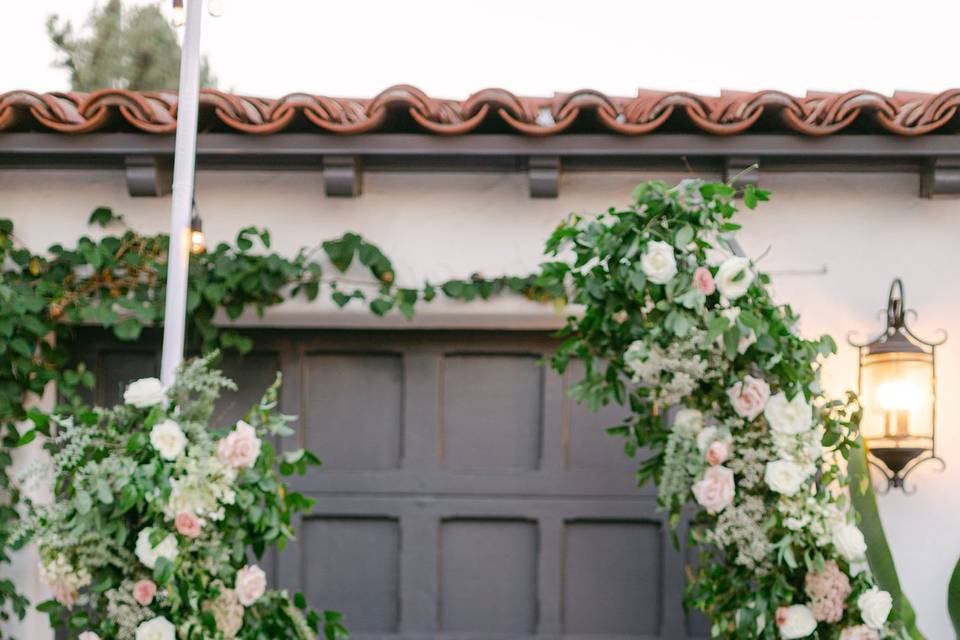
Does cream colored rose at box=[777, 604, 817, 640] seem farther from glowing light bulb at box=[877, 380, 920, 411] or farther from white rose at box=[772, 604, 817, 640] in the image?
glowing light bulb at box=[877, 380, 920, 411]

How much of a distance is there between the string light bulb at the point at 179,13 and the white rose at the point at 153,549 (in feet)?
4.87

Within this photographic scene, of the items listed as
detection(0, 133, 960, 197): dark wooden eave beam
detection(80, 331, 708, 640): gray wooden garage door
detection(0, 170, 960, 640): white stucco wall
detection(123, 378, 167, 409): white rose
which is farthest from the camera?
detection(80, 331, 708, 640): gray wooden garage door

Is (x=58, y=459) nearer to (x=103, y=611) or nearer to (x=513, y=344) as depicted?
(x=103, y=611)

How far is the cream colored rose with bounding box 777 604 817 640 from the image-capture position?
268cm

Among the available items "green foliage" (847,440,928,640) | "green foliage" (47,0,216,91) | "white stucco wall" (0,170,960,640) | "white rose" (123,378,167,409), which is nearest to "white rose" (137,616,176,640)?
"white rose" (123,378,167,409)

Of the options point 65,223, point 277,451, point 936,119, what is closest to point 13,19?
point 65,223

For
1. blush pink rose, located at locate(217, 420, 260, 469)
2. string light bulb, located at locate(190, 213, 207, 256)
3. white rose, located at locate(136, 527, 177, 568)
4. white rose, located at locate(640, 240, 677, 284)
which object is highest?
string light bulb, located at locate(190, 213, 207, 256)

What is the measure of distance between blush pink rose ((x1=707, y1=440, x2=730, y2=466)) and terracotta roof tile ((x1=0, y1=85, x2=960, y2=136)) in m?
1.24

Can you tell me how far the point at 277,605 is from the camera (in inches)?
114

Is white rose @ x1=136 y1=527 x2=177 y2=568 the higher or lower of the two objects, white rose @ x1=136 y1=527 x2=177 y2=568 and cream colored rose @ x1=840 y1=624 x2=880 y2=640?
the higher

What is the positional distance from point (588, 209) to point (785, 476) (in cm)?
146

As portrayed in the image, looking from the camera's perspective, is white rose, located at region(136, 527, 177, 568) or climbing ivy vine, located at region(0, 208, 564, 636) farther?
climbing ivy vine, located at region(0, 208, 564, 636)

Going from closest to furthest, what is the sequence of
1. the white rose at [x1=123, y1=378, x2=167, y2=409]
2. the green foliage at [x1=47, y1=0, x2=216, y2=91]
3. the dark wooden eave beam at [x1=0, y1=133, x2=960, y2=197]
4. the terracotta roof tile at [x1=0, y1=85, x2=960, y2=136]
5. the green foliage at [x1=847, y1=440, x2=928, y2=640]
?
the white rose at [x1=123, y1=378, x2=167, y2=409] < the green foliage at [x1=847, y1=440, x2=928, y2=640] < the terracotta roof tile at [x1=0, y1=85, x2=960, y2=136] < the dark wooden eave beam at [x1=0, y1=133, x2=960, y2=197] < the green foliage at [x1=47, y1=0, x2=216, y2=91]

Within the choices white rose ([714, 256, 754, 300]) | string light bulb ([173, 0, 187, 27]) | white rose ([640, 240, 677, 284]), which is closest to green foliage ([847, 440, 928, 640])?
white rose ([714, 256, 754, 300])
